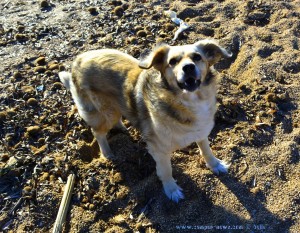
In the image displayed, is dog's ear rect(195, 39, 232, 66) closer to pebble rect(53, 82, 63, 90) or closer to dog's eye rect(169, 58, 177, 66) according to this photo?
dog's eye rect(169, 58, 177, 66)

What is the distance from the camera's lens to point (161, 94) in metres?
4.14

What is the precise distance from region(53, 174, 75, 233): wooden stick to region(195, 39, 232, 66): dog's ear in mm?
2282

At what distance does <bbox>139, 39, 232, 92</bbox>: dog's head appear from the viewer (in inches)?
153

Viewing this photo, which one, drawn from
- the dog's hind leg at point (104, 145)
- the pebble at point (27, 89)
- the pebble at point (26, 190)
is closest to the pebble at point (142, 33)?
the pebble at point (27, 89)

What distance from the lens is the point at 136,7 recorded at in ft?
24.6

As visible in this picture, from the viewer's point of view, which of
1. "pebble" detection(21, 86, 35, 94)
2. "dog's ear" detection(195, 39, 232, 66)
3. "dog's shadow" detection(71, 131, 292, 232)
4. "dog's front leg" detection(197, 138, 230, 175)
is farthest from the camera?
"pebble" detection(21, 86, 35, 94)

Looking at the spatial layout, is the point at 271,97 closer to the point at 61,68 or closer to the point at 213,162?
the point at 213,162

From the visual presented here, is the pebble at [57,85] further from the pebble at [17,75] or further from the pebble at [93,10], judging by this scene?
the pebble at [93,10]

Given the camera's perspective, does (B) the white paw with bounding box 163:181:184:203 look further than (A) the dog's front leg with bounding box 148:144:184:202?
Yes

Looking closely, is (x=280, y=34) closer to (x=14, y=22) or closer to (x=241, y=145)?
(x=241, y=145)

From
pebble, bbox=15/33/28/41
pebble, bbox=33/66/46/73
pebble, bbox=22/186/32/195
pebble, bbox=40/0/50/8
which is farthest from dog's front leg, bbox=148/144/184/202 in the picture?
pebble, bbox=40/0/50/8

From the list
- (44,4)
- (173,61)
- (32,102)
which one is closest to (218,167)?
(173,61)

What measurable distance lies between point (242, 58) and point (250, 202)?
257 cm

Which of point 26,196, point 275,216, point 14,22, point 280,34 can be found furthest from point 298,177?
point 14,22
